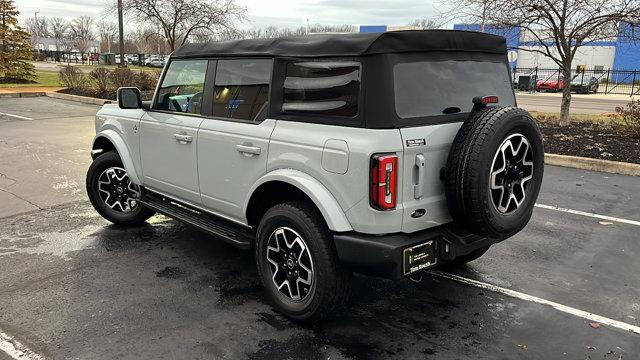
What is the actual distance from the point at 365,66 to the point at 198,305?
2102 mm

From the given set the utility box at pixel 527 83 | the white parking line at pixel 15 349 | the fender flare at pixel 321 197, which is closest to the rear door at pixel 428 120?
the fender flare at pixel 321 197

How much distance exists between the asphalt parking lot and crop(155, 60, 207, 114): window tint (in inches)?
54.3

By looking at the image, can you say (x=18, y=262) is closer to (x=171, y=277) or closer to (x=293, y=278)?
(x=171, y=277)

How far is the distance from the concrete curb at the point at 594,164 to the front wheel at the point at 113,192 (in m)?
6.91

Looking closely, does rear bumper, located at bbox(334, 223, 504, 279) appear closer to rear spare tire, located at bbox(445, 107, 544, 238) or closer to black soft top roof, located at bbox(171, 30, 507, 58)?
rear spare tire, located at bbox(445, 107, 544, 238)

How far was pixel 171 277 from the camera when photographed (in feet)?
13.6

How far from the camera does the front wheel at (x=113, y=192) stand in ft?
17.2

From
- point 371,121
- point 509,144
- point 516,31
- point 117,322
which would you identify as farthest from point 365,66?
point 516,31

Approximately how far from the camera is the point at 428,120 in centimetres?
309

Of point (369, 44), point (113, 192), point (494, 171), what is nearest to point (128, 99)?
point (113, 192)

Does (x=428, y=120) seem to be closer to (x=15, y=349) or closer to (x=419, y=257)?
(x=419, y=257)

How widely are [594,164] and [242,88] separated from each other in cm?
690

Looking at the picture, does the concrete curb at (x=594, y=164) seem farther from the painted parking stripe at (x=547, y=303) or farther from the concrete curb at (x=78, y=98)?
the concrete curb at (x=78, y=98)

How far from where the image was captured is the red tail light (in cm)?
281
